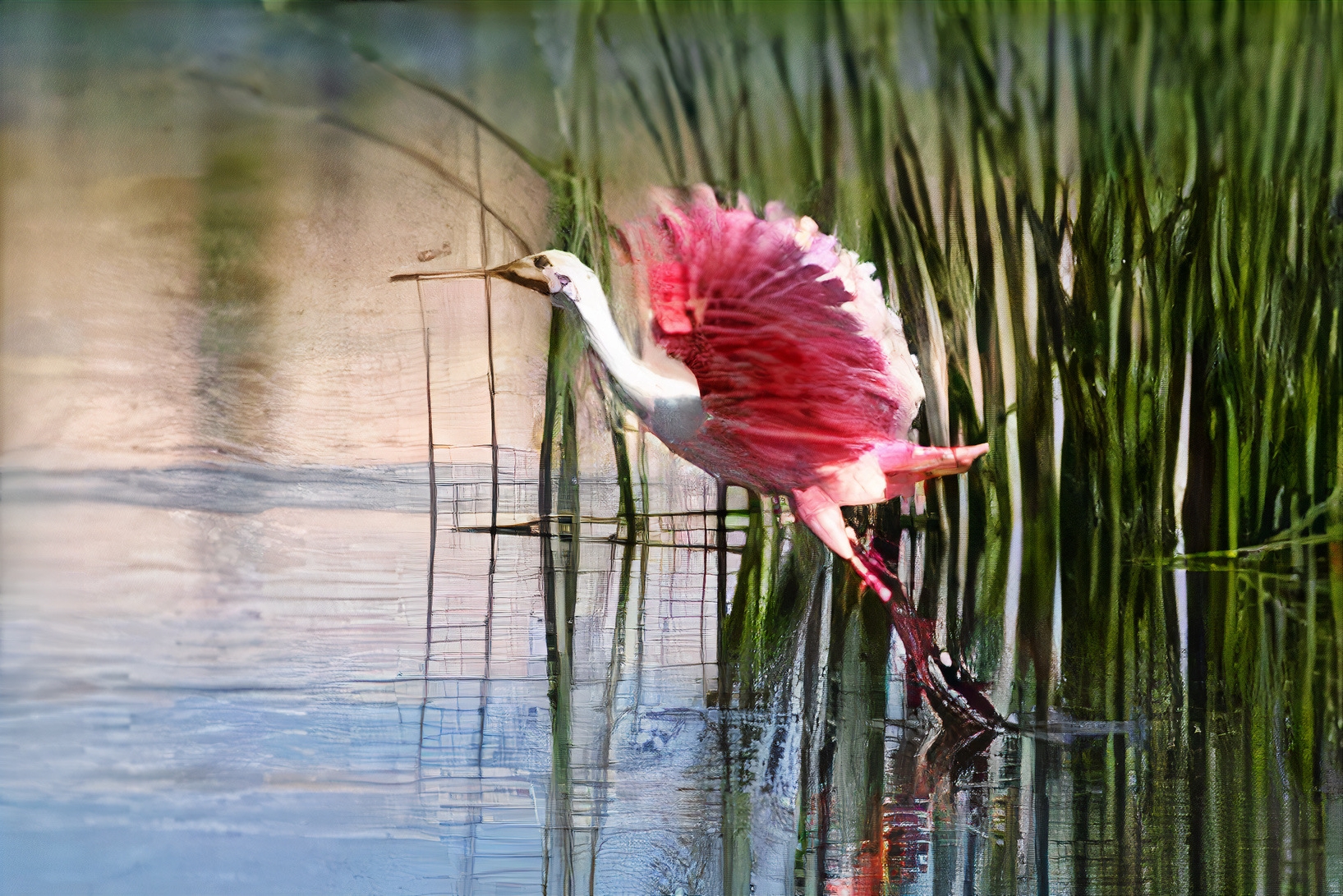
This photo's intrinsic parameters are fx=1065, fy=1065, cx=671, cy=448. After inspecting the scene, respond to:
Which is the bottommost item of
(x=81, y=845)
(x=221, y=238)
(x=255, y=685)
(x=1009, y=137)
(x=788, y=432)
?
(x=81, y=845)

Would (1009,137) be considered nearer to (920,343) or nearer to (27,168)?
(920,343)

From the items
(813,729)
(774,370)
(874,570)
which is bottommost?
(813,729)

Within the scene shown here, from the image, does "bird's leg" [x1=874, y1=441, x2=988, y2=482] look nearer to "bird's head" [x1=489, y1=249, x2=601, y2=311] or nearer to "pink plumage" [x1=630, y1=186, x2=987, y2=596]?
"pink plumage" [x1=630, y1=186, x2=987, y2=596]

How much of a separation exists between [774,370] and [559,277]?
0.20 metres

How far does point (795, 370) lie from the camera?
90 centimetres

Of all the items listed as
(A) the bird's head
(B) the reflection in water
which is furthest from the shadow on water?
(A) the bird's head

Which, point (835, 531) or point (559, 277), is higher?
point (559, 277)

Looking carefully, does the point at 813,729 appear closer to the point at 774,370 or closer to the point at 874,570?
the point at 874,570

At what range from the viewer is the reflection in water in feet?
2.97

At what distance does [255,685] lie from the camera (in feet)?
2.97

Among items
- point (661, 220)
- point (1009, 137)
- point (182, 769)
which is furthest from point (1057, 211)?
point (182, 769)

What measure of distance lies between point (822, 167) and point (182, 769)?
2.46ft

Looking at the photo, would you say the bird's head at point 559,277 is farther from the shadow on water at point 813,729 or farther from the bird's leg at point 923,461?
the bird's leg at point 923,461

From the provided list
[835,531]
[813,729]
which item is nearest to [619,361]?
[835,531]
